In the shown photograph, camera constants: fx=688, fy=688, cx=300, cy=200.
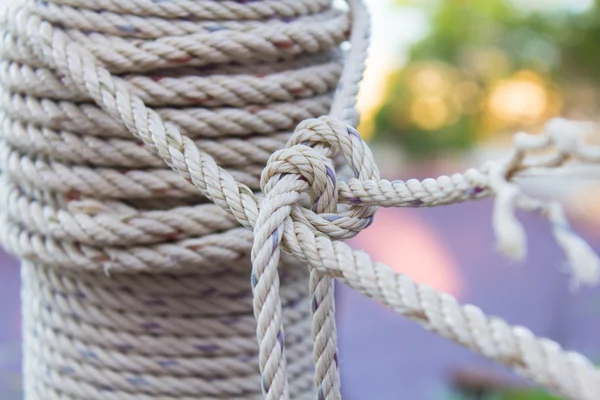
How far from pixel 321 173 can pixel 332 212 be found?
0.03 meters

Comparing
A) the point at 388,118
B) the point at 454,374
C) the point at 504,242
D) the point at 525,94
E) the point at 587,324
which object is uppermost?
the point at 525,94

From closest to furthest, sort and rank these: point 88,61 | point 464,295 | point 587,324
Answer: point 88,61 < point 587,324 < point 464,295

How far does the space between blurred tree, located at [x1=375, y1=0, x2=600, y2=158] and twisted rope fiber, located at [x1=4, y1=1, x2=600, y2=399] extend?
4.04 m

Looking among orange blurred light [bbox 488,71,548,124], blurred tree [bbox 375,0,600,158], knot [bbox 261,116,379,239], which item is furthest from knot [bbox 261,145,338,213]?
orange blurred light [bbox 488,71,548,124]

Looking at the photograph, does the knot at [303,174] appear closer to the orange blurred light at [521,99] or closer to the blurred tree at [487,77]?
the blurred tree at [487,77]

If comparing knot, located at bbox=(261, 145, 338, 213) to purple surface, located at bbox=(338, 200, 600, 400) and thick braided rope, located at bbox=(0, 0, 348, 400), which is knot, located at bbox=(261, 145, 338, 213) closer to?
thick braided rope, located at bbox=(0, 0, 348, 400)

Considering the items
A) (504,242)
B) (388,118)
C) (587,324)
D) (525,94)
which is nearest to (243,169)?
(504,242)

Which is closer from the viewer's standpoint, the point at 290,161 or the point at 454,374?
the point at 290,161

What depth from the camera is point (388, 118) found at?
175 inches

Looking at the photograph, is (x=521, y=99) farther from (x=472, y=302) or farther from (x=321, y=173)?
(x=321, y=173)

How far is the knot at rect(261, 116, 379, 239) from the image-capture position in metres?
0.43

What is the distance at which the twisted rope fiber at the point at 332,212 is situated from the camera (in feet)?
1.09

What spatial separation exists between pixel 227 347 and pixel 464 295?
7.87 feet

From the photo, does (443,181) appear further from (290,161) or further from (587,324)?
(587,324)
